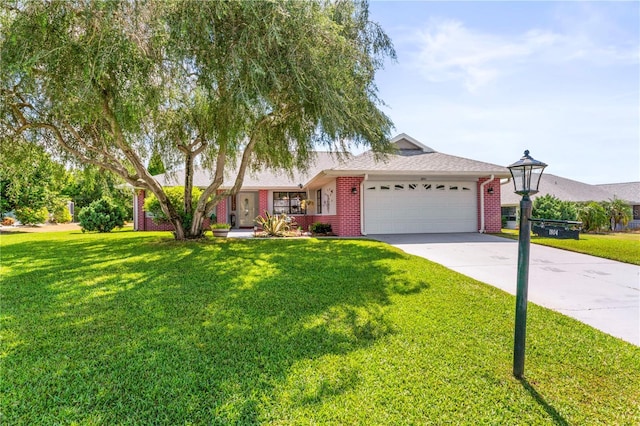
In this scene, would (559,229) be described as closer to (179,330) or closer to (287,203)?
(179,330)

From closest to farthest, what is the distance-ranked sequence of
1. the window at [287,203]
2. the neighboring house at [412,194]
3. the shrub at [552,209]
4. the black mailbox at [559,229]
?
1. the black mailbox at [559,229]
2. the neighboring house at [412,194]
3. the shrub at [552,209]
4. the window at [287,203]

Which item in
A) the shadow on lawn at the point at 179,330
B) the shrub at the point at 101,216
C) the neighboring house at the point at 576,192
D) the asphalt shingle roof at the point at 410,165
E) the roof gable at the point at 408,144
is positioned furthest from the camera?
the neighboring house at the point at 576,192

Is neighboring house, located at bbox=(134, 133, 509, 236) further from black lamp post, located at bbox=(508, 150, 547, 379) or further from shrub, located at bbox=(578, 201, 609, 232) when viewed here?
black lamp post, located at bbox=(508, 150, 547, 379)

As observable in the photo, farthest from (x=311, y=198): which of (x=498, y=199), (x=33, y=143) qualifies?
(x=33, y=143)

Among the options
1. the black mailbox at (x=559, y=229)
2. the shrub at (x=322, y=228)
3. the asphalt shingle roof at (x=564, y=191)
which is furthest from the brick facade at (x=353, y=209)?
the asphalt shingle roof at (x=564, y=191)

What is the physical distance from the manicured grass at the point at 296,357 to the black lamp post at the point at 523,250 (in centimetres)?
23

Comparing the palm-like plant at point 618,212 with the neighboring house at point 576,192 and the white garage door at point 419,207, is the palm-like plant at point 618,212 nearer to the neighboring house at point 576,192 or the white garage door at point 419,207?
the neighboring house at point 576,192

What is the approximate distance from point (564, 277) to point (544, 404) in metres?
4.79

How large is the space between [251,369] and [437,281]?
397 cm

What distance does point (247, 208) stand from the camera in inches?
770

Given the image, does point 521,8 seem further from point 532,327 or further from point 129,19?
point 129,19

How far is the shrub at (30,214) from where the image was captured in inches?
780

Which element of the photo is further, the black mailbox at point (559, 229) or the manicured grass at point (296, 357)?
the black mailbox at point (559, 229)

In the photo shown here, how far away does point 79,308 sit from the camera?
4.36m
